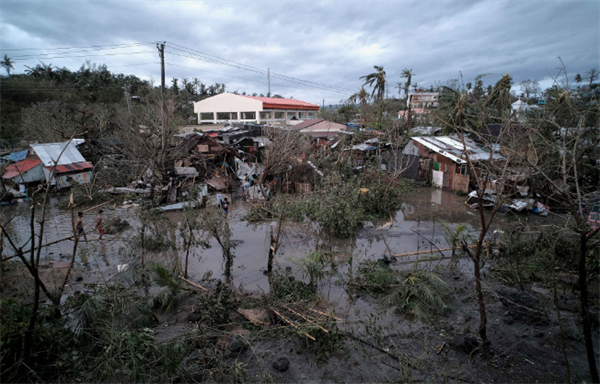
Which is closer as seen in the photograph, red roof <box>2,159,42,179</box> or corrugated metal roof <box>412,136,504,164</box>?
red roof <box>2,159,42,179</box>

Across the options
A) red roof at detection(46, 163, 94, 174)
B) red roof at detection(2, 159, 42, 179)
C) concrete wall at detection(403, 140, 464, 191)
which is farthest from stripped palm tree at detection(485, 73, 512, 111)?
red roof at detection(2, 159, 42, 179)

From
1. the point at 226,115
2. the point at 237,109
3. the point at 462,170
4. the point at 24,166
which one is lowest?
the point at 462,170

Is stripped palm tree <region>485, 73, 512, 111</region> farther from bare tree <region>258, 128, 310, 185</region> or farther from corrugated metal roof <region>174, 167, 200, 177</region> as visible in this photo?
corrugated metal roof <region>174, 167, 200, 177</region>

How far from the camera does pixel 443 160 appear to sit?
56.0ft

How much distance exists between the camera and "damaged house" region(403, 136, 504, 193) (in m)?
15.9

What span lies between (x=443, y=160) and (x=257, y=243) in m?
11.8

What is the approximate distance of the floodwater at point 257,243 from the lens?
8047 millimetres

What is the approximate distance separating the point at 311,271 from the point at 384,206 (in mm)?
6558

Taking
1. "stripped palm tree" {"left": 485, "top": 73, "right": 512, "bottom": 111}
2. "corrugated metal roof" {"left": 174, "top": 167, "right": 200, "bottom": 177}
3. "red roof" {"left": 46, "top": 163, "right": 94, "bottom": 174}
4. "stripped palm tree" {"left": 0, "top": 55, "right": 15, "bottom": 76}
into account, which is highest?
"stripped palm tree" {"left": 0, "top": 55, "right": 15, "bottom": 76}

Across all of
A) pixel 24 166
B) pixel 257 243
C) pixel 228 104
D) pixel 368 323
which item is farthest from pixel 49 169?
pixel 228 104

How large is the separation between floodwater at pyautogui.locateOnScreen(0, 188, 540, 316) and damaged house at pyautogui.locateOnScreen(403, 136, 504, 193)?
2.60m

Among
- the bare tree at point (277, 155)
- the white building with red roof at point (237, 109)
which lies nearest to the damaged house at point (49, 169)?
the bare tree at point (277, 155)

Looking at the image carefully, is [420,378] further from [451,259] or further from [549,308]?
[451,259]

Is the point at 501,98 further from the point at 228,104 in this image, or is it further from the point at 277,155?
the point at 228,104
